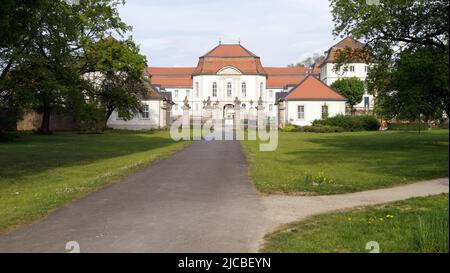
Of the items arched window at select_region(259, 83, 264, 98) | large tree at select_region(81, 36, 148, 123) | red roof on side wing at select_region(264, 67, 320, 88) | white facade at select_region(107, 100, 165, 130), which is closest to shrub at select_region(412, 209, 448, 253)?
large tree at select_region(81, 36, 148, 123)

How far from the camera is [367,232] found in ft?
27.5

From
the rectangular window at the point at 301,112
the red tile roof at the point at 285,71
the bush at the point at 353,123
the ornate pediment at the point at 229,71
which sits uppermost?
the red tile roof at the point at 285,71

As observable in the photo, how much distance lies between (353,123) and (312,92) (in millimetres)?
10437

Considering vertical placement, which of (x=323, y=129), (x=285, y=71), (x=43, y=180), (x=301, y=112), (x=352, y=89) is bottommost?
(x=43, y=180)

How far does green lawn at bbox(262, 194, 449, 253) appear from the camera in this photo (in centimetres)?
725

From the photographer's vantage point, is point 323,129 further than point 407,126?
No

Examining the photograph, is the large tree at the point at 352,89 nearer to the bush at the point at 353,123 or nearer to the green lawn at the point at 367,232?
the bush at the point at 353,123

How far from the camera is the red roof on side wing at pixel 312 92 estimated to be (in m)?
73.1

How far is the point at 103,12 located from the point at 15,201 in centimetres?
3970

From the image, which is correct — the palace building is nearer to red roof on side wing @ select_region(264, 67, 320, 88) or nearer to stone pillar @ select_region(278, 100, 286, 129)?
red roof on side wing @ select_region(264, 67, 320, 88)

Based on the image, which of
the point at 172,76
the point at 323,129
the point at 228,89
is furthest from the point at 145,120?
the point at 172,76

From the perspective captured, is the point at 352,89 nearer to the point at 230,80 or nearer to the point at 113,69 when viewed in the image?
the point at 230,80

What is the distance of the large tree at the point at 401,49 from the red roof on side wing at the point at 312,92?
4028 centimetres

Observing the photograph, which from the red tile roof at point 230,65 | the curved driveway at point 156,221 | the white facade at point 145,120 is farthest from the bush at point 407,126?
the curved driveway at point 156,221
